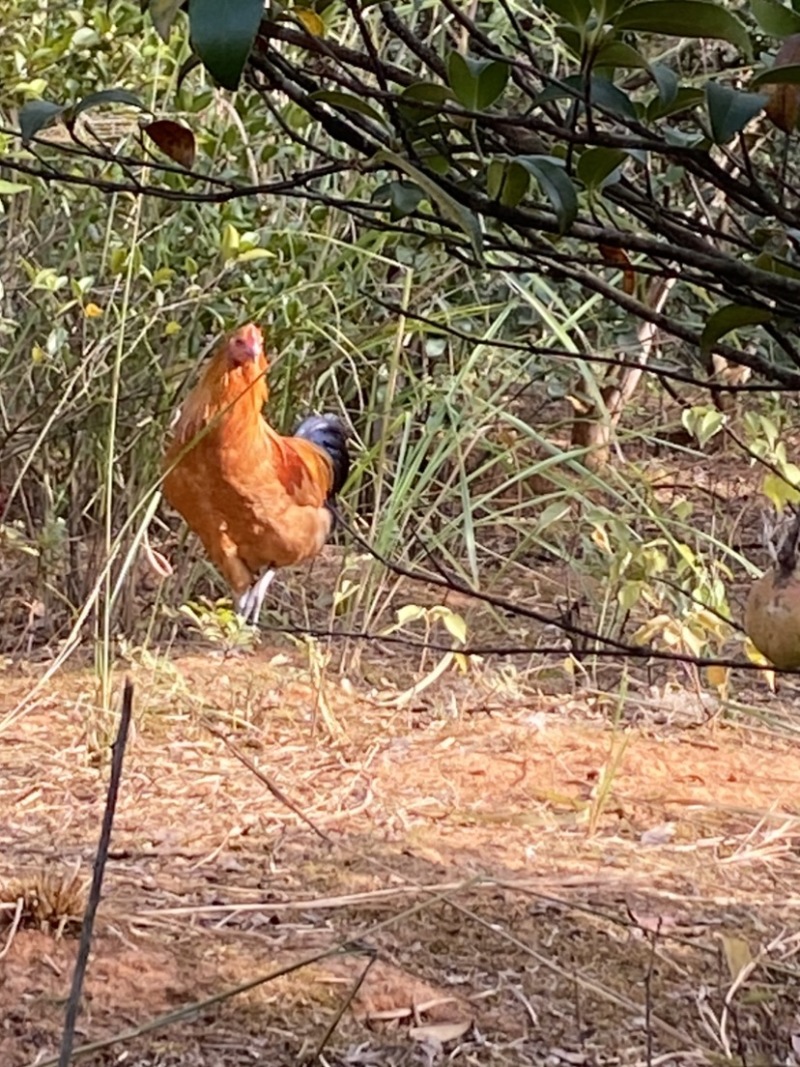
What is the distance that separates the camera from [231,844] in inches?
102

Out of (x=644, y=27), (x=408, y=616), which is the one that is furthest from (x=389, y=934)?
(x=644, y=27)

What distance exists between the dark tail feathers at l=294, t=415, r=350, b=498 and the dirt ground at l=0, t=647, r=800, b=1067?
1.97ft

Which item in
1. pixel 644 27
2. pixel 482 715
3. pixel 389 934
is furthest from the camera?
pixel 482 715

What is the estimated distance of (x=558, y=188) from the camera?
0.99 metres

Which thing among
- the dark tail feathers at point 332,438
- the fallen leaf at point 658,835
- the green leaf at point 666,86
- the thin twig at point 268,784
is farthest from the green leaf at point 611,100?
the dark tail feathers at point 332,438

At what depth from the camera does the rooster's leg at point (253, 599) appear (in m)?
3.94

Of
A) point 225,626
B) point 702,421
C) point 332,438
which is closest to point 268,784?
point 702,421

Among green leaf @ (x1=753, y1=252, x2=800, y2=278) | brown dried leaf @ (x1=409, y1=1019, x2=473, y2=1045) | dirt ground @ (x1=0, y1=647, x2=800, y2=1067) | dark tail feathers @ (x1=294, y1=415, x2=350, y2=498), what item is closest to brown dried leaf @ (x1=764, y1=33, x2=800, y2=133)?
green leaf @ (x1=753, y1=252, x2=800, y2=278)

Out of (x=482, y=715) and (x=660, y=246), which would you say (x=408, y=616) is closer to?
(x=482, y=715)

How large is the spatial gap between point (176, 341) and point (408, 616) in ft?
3.83

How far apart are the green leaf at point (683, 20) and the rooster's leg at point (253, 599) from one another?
10.0ft

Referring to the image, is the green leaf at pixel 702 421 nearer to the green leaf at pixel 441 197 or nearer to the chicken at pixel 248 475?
the chicken at pixel 248 475

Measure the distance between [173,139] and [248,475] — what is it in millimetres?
2583

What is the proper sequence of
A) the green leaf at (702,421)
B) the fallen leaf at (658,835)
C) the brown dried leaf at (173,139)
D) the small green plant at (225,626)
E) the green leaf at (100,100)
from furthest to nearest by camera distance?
the small green plant at (225,626) < the green leaf at (702,421) < the fallen leaf at (658,835) < the brown dried leaf at (173,139) < the green leaf at (100,100)
